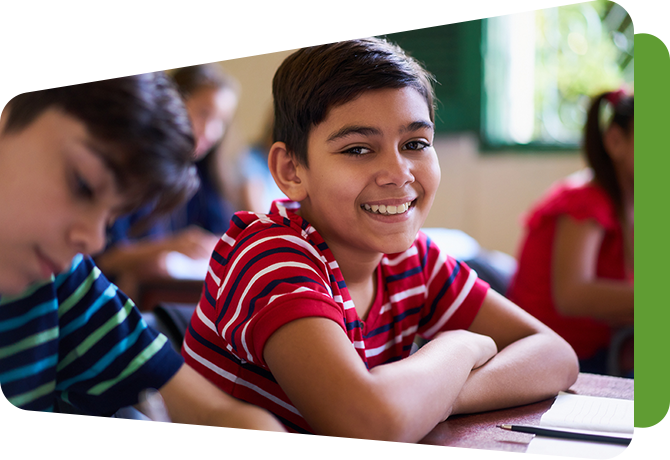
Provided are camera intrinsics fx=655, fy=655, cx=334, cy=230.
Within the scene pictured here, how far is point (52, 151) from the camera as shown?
595 millimetres

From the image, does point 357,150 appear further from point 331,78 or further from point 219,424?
point 219,424

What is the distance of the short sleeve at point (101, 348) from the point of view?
2.55ft

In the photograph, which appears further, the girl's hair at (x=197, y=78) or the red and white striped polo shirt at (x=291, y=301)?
the girl's hair at (x=197, y=78)

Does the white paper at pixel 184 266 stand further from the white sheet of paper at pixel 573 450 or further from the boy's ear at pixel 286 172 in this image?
the white sheet of paper at pixel 573 450

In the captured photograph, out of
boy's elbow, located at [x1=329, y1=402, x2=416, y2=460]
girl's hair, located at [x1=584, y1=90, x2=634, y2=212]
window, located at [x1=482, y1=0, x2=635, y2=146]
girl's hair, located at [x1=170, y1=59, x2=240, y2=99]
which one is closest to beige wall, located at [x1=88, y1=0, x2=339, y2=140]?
girl's hair, located at [x1=170, y1=59, x2=240, y2=99]

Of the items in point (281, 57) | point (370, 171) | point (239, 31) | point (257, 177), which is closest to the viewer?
point (370, 171)

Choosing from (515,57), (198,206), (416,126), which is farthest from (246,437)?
(515,57)

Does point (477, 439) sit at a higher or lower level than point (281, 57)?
lower

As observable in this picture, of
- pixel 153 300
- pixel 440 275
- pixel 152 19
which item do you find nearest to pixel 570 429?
pixel 440 275

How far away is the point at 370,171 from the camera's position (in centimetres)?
93

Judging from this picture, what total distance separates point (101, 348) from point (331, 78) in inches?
18.5

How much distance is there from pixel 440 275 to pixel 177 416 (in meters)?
0.51

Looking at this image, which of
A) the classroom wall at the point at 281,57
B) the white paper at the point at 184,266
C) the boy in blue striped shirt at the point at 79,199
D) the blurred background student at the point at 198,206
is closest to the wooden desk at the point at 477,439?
the boy in blue striped shirt at the point at 79,199

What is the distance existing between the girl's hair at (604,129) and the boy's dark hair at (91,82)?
5.11 feet
